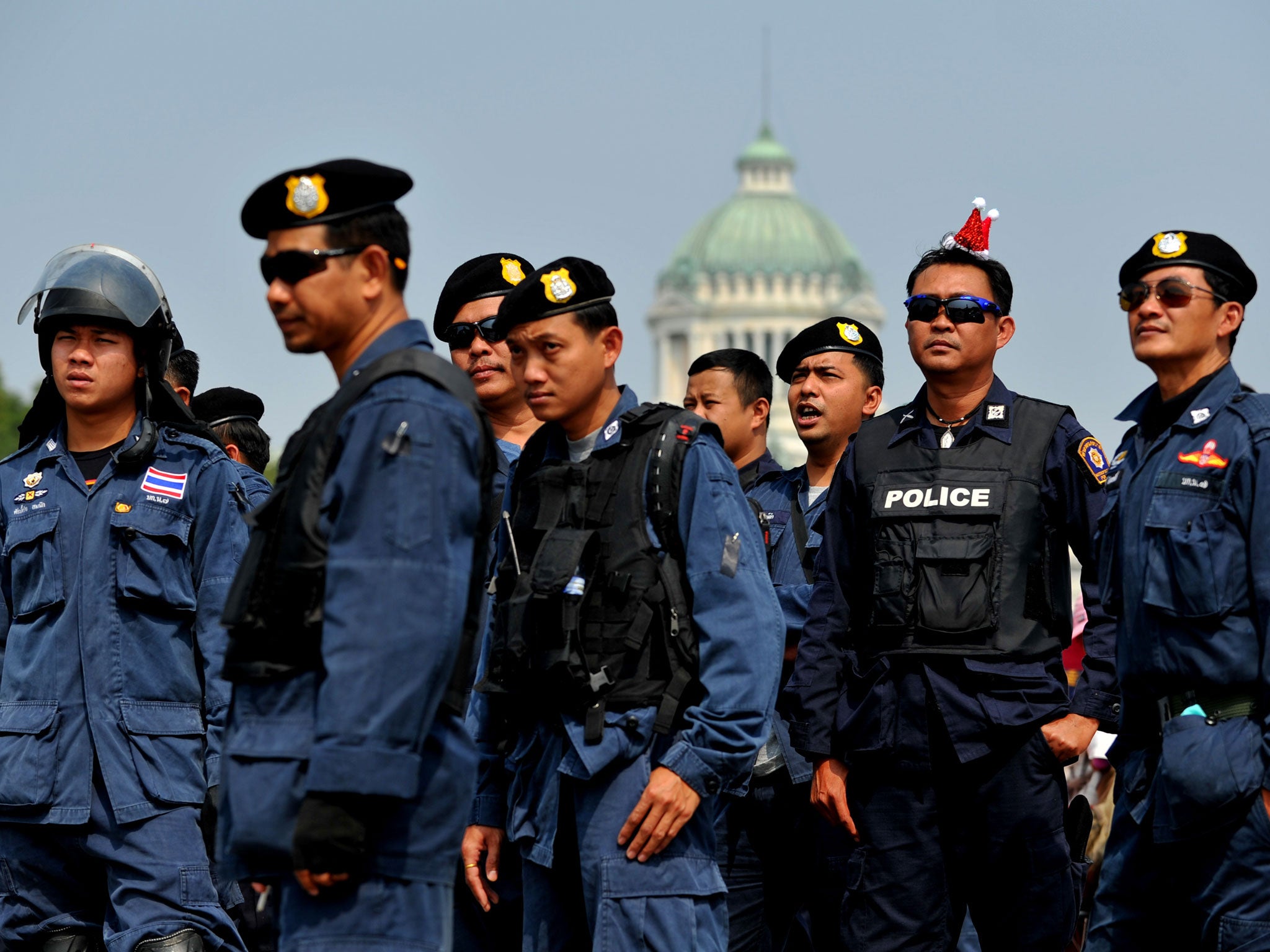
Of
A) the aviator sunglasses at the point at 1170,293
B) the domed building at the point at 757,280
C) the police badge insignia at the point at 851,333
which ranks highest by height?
the aviator sunglasses at the point at 1170,293

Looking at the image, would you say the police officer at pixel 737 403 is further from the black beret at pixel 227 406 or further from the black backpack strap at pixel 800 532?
the black beret at pixel 227 406

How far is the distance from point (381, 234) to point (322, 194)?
16 centimetres

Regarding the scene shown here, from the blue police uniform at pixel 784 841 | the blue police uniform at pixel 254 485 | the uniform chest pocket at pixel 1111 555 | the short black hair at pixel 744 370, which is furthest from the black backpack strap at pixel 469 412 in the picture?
the short black hair at pixel 744 370

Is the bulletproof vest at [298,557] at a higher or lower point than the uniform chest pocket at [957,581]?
higher

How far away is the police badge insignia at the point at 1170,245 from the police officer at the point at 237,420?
4487 millimetres

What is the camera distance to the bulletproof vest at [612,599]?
5.64 metres

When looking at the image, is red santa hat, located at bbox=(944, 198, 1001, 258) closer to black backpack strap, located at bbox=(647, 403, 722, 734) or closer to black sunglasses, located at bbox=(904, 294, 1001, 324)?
black sunglasses, located at bbox=(904, 294, 1001, 324)

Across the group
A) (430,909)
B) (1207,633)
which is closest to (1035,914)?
(1207,633)

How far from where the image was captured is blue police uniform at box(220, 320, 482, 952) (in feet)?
14.3

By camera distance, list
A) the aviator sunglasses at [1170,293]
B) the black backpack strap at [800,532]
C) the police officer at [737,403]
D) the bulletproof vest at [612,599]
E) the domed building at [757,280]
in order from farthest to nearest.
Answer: the domed building at [757,280] → the police officer at [737,403] → the black backpack strap at [800,532] → the aviator sunglasses at [1170,293] → the bulletproof vest at [612,599]

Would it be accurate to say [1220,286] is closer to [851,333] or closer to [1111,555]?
[1111,555]

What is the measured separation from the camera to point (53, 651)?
643 centimetres

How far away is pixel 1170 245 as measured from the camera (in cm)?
592

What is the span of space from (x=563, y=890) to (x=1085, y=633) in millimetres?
1932
